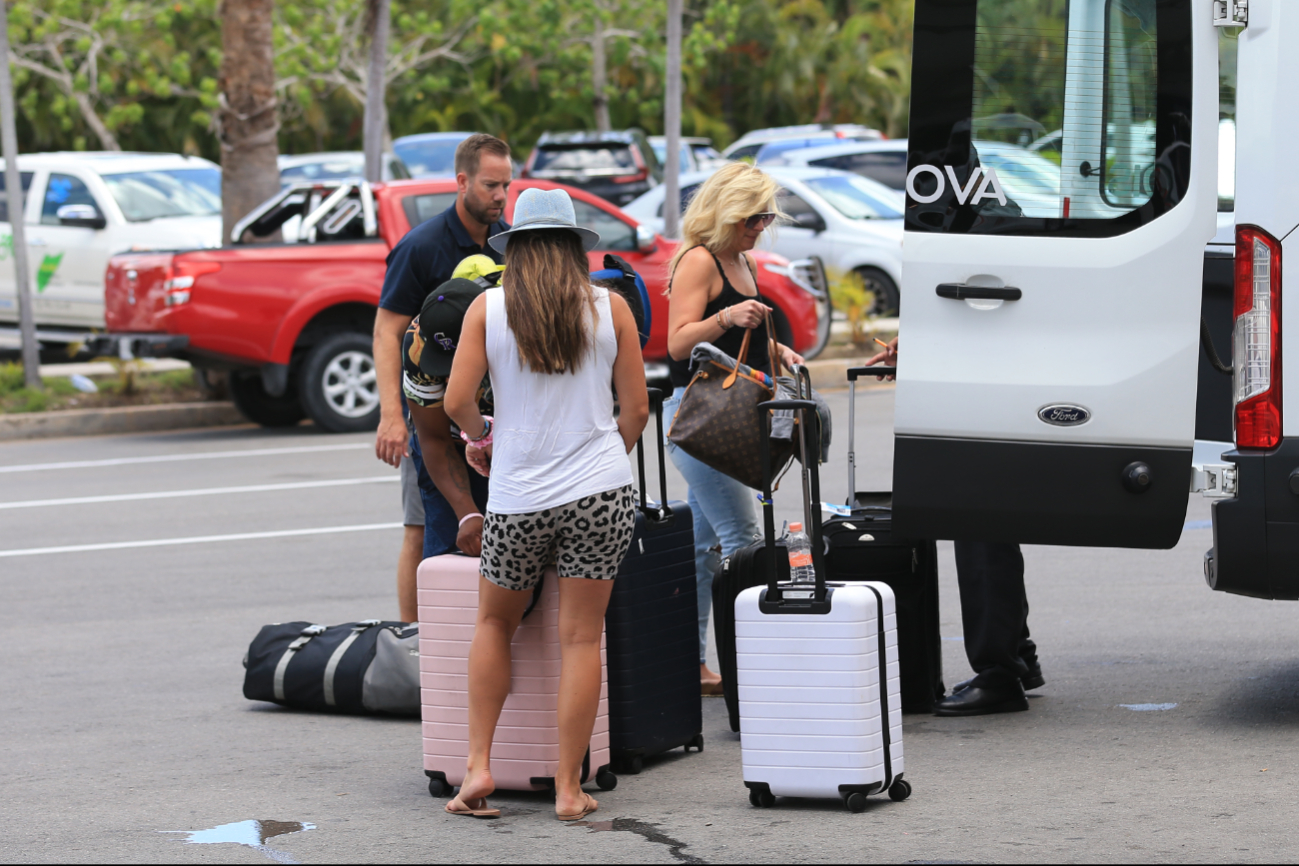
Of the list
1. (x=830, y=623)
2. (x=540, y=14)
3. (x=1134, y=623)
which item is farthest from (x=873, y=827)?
(x=540, y=14)

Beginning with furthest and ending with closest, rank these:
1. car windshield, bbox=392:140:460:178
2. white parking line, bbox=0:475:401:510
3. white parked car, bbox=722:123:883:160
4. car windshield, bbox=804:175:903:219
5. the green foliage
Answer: the green foliage, white parked car, bbox=722:123:883:160, car windshield, bbox=392:140:460:178, car windshield, bbox=804:175:903:219, white parking line, bbox=0:475:401:510

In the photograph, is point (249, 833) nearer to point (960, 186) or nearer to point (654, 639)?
point (654, 639)

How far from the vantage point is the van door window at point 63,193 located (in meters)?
17.0

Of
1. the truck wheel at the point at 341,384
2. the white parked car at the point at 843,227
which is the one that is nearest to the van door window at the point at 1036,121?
the truck wheel at the point at 341,384

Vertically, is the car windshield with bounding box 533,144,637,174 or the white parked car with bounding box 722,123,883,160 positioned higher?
the white parked car with bounding box 722,123,883,160

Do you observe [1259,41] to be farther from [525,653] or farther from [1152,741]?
[525,653]

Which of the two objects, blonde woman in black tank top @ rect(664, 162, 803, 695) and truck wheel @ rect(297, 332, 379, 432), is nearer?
blonde woman in black tank top @ rect(664, 162, 803, 695)

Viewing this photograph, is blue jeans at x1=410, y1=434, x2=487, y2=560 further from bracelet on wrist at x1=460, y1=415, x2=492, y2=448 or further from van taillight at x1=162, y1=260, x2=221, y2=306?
van taillight at x1=162, y1=260, x2=221, y2=306

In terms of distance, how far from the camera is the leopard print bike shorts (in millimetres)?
4660

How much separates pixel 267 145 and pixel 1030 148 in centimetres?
1116

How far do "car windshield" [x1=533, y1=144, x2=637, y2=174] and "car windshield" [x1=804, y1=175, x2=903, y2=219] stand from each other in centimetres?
697

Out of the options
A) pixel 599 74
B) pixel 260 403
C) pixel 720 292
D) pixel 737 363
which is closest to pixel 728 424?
pixel 737 363

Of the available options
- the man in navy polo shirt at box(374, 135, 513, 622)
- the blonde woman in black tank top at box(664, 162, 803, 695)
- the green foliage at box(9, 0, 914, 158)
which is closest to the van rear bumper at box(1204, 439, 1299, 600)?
the blonde woman in black tank top at box(664, 162, 803, 695)

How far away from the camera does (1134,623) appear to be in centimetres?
716
